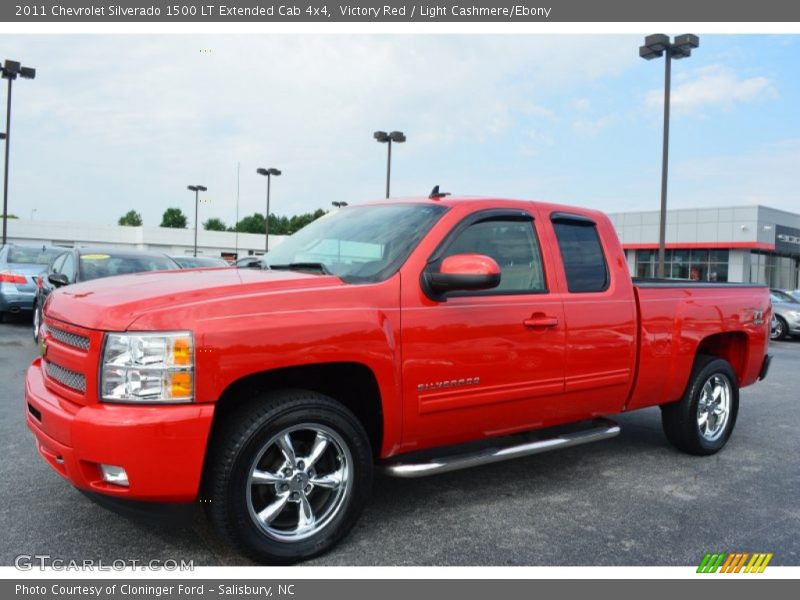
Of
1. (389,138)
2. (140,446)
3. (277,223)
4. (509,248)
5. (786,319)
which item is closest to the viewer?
(140,446)

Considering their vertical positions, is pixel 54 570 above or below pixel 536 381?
below

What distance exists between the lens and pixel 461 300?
3.79m

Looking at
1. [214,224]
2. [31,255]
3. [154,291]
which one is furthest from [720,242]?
[214,224]

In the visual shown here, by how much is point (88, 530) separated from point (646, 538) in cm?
294

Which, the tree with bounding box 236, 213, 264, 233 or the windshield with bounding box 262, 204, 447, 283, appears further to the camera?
the tree with bounding box 236, 213, 264, 233

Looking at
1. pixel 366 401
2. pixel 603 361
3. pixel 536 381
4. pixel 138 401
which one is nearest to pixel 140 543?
pixel 138 401

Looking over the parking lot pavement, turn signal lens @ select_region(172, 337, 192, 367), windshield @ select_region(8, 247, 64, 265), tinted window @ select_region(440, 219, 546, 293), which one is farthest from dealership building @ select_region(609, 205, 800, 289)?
turn signal lens @ select_region(172, 337, 192, 367)

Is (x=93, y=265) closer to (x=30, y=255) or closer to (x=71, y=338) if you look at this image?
(x=30, y=255)

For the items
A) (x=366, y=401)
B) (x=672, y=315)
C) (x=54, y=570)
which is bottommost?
(x=54, y=570)

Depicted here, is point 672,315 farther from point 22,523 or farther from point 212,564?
point 22,523

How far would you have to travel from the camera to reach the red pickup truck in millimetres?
2963

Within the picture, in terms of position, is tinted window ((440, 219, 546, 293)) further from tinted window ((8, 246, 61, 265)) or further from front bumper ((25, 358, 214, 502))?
tinted window ((8, 246, 61, 265))

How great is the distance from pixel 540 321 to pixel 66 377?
2.56 meters

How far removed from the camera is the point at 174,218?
132 meters
